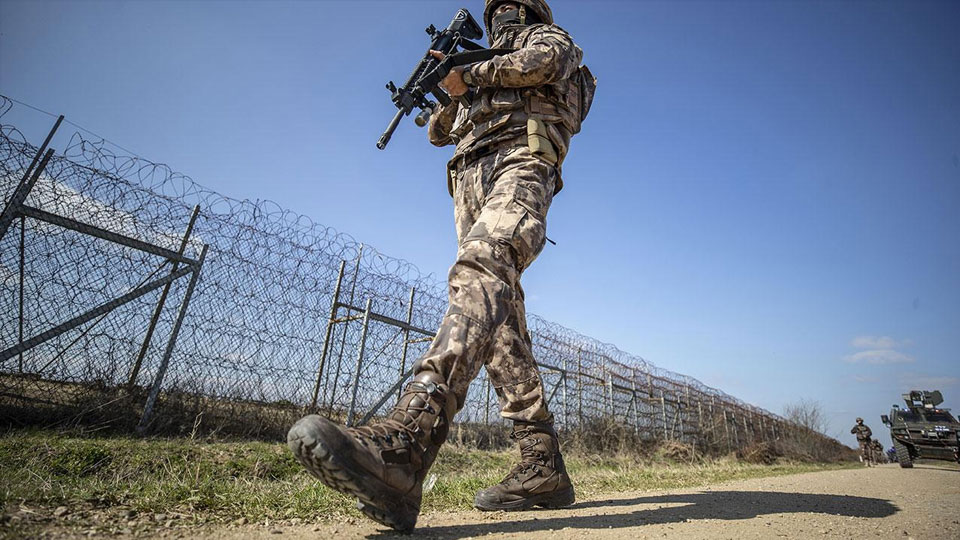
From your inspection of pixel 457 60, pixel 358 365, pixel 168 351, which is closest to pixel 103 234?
pixel 168 351

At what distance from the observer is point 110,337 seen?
388cm

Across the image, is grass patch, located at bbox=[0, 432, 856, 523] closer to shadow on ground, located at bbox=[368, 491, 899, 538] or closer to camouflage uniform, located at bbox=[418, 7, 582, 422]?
shadow on ground, located at bbox=[368, 491, 899, 538]

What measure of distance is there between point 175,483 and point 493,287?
1320 millimetres

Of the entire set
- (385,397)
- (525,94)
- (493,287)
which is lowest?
(385,397)

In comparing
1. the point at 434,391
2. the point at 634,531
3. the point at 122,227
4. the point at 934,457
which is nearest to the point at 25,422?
the point at 122,227

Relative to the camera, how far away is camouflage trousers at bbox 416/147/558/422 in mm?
1474

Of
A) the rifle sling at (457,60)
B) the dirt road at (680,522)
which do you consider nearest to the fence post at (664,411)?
the dirt road at (680,522)

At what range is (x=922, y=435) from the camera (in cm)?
1173

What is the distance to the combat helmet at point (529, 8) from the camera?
9.04 ft

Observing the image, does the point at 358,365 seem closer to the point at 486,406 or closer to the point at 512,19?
the point at 486,406

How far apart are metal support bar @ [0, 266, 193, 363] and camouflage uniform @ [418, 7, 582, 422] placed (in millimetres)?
3299

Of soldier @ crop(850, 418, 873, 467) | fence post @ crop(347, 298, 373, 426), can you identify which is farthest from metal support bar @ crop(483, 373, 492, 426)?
soldier @ crop(850, 418, 873, 467)

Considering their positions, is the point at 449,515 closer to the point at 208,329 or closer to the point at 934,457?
the point at 208,329

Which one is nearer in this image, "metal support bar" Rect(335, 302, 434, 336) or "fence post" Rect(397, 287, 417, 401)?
"metal support bar" Rect(335, 302, 434, 336)
